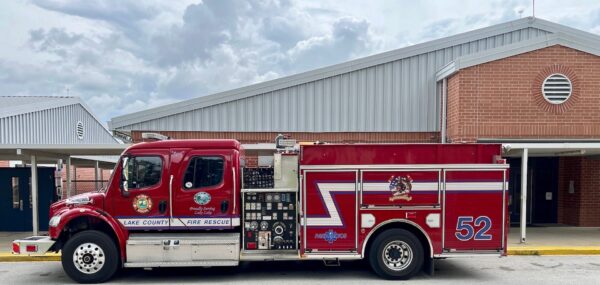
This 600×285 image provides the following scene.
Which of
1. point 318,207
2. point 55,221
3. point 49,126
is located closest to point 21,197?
point 55,221

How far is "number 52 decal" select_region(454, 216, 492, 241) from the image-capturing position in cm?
682

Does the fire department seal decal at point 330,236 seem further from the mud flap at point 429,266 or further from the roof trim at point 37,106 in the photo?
the roof trim at point 37,106

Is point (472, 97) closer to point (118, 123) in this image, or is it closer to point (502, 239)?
point (502, 239)

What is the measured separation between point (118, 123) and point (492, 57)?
1030cm

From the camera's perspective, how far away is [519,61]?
10977 mm

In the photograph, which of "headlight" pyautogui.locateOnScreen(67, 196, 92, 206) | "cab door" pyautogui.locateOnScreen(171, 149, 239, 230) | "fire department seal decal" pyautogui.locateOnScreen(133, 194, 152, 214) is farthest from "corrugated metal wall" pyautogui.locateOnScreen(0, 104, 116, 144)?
"cab door" pyautogui.locateOnScreen(171, 149, 239, 230)

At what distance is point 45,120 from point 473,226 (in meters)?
20.9

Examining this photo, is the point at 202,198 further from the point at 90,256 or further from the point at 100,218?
the point at 90,256

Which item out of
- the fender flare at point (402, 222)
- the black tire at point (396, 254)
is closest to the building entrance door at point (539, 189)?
the fender flare at point (402, 222)

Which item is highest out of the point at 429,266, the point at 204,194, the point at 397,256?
the point at 204,194

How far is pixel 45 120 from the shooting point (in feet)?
68.0

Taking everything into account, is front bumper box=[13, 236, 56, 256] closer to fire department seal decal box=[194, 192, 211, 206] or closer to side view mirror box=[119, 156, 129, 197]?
side view mirror box=[119, 156, 129, 197]

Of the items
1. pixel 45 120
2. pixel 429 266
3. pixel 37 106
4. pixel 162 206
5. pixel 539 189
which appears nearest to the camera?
pixel 162 206

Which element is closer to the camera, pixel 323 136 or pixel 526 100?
pixel 526 100
